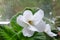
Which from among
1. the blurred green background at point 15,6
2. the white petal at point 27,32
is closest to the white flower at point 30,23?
the white petal at point 27,32

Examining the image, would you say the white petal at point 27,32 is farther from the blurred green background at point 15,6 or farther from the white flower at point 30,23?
the blurred green background at point 15,6

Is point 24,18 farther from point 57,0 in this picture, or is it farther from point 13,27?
point 57,0

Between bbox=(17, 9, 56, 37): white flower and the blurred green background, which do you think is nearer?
bbox=(17, 9, 56, 37): white flower

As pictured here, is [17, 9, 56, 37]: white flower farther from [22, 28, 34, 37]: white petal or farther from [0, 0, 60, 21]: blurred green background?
[0, 0, 60, 21]: blurred green background

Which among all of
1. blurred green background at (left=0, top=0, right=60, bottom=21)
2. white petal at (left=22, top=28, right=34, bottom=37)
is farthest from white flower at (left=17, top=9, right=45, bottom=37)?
blurred green background at (left=0, top=0, right=60, bottom=21)

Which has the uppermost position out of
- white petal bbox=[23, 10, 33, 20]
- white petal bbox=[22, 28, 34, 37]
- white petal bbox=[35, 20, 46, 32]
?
white petal bbox=[23, 10, 33, 20]

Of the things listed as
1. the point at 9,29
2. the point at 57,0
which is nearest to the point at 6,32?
the point at 9,29

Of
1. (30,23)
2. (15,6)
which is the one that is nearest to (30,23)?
(30,23)

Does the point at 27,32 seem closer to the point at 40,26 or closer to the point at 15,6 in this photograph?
the point at 40,26
